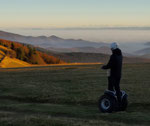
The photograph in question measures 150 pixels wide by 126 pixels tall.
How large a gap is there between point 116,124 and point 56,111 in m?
5.13

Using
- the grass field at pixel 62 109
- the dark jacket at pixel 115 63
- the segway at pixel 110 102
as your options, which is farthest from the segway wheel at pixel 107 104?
the dark jacket at pixel 115 63

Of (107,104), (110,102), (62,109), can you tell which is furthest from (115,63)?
(62,109)

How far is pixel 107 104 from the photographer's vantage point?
14.9 meters

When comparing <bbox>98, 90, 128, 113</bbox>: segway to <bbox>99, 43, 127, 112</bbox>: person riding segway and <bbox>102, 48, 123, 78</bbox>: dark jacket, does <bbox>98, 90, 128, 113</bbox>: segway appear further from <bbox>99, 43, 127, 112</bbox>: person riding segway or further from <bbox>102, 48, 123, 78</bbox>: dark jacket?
<bbox>102, 48, 123, 78</bbox>: dark jacket

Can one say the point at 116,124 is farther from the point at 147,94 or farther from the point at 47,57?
the point at 47,57

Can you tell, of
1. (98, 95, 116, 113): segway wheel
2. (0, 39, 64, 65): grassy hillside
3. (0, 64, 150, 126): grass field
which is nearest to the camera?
(0, 64, 150, 126): grass field

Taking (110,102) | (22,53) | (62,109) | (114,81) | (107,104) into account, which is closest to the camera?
(110,102)

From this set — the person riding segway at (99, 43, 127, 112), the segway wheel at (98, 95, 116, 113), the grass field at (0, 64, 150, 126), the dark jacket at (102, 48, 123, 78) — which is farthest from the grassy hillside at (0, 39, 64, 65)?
the dark jacket at (102, 48, 123, 78)

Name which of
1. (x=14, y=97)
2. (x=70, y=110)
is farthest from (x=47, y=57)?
(x=70, y=110)

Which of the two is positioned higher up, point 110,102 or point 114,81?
point 114,81

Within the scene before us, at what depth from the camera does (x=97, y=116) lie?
13.9 m

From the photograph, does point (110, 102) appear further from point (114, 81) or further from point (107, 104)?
point (114, 81)

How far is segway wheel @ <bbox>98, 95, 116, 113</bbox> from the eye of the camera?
14.6m

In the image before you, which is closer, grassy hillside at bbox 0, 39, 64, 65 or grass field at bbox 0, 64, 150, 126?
grass field at bbox 0, 64, 150, 126
